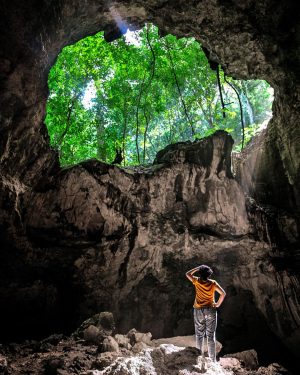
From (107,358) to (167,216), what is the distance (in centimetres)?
472

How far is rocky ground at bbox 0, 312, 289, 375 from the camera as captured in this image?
467 centimetres

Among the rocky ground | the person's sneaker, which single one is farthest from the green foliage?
the person's sneaker

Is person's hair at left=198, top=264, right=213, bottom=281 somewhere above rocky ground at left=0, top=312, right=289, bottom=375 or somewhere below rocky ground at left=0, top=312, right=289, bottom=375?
above

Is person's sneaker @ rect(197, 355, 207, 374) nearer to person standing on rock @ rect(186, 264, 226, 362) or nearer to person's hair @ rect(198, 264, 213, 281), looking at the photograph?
person standing on rock @ rect(186, 264, 226, 362)

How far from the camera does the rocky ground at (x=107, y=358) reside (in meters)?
4.67

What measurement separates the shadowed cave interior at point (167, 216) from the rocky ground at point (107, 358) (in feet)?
3.18

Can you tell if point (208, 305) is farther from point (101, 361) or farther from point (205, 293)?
point (101, 361)

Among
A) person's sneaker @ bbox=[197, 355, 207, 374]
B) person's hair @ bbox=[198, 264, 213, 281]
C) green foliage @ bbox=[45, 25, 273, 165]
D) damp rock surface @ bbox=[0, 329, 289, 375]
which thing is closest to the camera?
damp rock surface @ bbox=[0, 329, 289, 375]

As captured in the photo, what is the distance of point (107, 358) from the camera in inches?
202

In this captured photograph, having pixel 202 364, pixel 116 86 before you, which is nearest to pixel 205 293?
pixel 202 364

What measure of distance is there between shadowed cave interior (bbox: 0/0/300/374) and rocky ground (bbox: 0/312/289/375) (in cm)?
97

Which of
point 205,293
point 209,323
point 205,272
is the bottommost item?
point 209,323

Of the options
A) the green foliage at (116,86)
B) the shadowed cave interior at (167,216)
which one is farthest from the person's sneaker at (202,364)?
the green foliage at (116,86)

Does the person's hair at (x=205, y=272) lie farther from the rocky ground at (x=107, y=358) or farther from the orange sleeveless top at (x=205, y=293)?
the rocky ground at (x=107, y=358)
